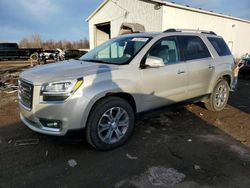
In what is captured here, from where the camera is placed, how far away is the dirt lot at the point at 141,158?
9.30 feet

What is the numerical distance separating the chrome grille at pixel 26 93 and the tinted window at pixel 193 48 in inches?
119

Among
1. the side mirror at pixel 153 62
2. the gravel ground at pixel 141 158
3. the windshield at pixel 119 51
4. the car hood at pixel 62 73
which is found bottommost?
the gravel ground at pixel 141 158

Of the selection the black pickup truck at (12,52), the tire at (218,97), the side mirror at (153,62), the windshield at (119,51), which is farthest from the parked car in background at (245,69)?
the black pickup truck at (12,52)

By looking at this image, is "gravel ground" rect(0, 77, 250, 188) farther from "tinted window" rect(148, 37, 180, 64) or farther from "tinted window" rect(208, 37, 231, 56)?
"tinted window" rect(208, 37, 231, 56)

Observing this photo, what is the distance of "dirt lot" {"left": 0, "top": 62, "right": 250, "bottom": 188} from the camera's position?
112 inches

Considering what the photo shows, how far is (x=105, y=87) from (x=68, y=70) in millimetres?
655

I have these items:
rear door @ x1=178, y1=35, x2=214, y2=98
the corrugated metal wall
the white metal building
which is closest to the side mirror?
rear door @ x1=178, y1=35, x2=214, y2=98

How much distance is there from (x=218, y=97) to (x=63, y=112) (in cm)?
413

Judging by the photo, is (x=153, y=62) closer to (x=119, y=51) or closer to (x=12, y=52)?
(x=119, y=51)

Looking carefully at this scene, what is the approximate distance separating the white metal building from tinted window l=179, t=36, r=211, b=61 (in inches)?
387

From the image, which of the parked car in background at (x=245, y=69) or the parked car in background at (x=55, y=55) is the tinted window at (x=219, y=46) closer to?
the parked car in background at (x=245, y=69)

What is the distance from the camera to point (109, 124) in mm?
3604

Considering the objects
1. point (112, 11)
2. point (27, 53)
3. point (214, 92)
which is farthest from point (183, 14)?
point (27, 53)

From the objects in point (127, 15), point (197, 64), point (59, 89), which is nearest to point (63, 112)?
→ point (59, 89)
